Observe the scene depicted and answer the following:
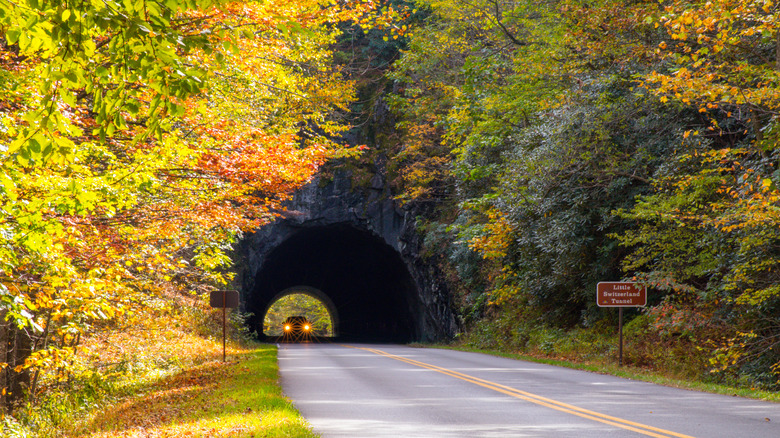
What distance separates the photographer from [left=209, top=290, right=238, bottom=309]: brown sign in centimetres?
1702

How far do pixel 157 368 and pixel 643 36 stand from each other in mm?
15200

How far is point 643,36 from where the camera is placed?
52.9ft

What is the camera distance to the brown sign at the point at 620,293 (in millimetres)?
15633

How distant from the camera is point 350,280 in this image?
5003cm

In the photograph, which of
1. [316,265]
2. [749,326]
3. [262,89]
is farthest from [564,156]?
[316,265]

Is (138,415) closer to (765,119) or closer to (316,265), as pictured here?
(765,119)

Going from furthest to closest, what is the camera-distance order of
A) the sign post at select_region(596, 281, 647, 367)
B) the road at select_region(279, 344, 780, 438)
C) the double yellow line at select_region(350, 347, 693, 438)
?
the sign post at select_region(596, 281, 647, 367) → the road at select_region(279, 344, 780, 438) → the double yellow line at select_region(350, 347, 693, 438)

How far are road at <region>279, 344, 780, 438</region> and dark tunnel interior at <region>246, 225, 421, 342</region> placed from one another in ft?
79.5

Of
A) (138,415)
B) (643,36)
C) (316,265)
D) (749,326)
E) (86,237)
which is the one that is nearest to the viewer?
(86,237)

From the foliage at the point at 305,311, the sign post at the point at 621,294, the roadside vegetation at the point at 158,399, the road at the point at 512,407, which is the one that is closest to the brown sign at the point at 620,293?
the sign post at the point at 621,294

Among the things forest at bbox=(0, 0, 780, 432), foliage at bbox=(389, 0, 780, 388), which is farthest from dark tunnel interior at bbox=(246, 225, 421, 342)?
forest at bbox=(0, 0, 780, 432)

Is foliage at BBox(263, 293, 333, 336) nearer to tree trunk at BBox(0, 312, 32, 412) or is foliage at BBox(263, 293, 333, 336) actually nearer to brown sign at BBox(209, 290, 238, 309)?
brown sign at BBox(209, 290, 238, 309)

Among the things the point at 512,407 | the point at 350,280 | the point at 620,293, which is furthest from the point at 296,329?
the point at 512,407

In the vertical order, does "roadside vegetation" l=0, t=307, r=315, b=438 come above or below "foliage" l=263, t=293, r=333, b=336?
above
